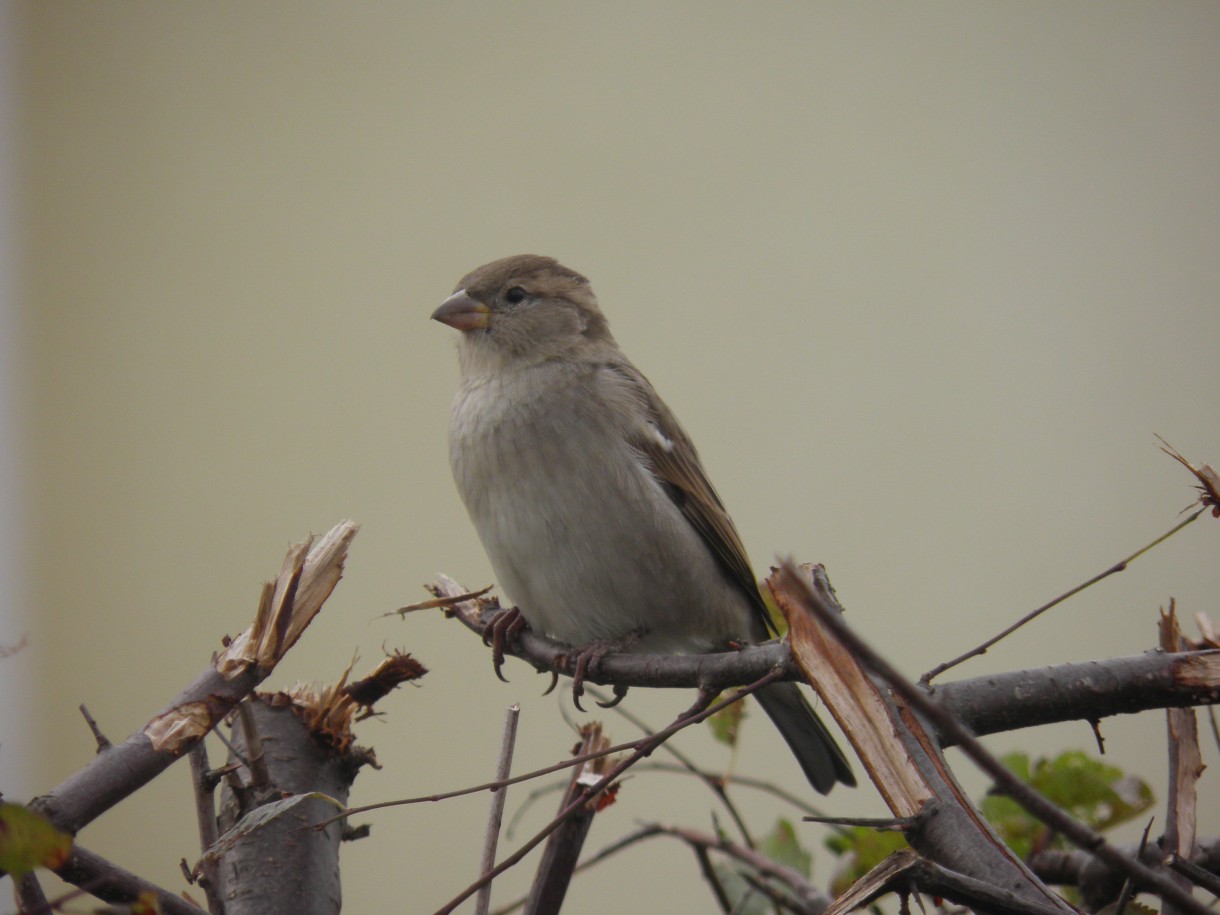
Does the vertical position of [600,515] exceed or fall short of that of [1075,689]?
it exceeds it

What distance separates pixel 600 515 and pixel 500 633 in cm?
27

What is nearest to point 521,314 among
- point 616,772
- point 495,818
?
point 495,818

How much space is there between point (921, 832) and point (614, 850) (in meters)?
0.69

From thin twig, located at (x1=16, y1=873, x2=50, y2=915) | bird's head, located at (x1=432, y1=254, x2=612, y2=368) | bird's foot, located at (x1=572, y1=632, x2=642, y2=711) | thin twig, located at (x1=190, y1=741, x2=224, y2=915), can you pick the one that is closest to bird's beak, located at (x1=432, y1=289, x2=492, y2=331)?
bird's head, located at (x1=432, y1=254, x2=612, y2=368)

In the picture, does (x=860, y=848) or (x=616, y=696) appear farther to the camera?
(x=616, y=696)

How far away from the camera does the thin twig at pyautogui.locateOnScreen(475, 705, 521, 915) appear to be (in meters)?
1.04

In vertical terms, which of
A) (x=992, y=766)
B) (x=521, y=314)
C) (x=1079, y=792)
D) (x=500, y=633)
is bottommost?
(x=1079, y=792)

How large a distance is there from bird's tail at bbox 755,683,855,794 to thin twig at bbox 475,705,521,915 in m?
0.81

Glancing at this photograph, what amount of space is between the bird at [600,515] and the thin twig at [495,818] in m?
0.69

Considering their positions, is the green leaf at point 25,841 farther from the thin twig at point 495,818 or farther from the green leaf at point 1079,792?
the green leaf at point 1079,792

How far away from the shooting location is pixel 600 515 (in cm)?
186

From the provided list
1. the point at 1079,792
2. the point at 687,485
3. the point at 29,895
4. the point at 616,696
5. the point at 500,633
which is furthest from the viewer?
the point at 687,485

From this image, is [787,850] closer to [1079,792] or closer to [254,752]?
[1079,792]

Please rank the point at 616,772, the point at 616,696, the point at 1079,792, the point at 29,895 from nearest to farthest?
the point at 29,895 < the point at 616,772 < the point at 1079,792 < the point at 616,696
